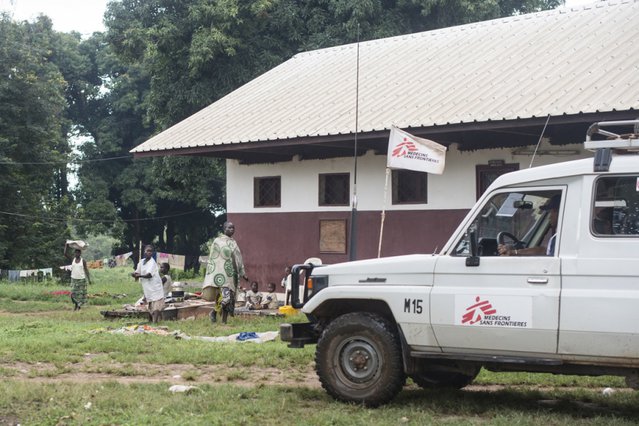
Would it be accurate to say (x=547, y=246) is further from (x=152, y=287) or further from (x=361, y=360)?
(x=152, y=287)

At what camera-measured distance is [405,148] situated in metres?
15.0

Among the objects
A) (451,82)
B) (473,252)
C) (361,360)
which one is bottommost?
(361,360)

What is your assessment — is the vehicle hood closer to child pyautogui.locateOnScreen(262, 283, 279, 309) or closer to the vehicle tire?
the vehicle tire

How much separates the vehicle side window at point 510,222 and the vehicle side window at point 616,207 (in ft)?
1.53

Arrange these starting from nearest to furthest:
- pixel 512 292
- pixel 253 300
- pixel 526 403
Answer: pixel 512 292, pixel 526 403, pixel 253 300

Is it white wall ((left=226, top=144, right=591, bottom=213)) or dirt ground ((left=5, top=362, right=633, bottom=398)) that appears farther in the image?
white wall ((left=226, top=144, right=591, bottom=213))

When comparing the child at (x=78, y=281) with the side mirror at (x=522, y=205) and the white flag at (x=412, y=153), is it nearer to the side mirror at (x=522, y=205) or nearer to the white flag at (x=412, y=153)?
the white flag at (x=412, y=153)

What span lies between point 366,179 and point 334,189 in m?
1.02

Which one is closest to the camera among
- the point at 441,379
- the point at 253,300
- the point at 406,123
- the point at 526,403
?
the point at 526,403

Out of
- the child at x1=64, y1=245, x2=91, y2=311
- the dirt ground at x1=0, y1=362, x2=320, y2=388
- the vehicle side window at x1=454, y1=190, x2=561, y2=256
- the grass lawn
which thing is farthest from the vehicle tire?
the child at x1=64, y1=245, x2=91, y2=311

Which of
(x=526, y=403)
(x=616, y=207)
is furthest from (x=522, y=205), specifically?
(x=526, y=403)

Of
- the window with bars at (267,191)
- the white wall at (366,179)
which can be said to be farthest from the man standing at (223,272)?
the window with bars at (267,191)

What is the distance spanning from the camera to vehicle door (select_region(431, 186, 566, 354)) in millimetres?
7848

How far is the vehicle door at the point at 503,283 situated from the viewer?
7.85 meters
